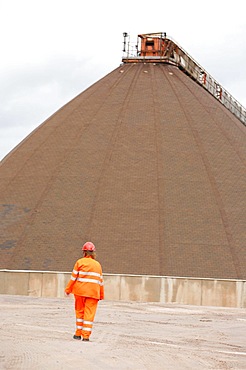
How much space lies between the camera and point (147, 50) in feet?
163

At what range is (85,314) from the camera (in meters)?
11.8

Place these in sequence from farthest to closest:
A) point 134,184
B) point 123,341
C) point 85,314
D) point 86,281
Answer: point 134,184 < point 123,341 < point 86,281 < point 85,314

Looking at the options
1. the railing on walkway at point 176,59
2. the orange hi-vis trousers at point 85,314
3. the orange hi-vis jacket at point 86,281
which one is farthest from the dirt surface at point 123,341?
the railing on walkway at point 176,59

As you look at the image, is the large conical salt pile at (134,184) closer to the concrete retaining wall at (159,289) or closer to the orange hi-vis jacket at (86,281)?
the concrete retaining wall at (159,289)

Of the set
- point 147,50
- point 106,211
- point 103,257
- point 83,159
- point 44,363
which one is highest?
point 147,50

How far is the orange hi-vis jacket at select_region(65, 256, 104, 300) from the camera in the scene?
39.1 feet

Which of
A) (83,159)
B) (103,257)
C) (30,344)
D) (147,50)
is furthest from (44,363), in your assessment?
(147,50)

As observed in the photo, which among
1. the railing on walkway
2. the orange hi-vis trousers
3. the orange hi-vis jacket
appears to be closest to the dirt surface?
the orange hi-vis trousers

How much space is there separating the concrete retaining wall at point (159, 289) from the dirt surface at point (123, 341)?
8.27 m

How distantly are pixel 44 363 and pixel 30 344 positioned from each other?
2.02m

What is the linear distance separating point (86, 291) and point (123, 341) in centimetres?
147

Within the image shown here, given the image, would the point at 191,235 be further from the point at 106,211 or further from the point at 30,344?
the point at 30,344

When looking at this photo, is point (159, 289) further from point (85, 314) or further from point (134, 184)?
point (85, 314)

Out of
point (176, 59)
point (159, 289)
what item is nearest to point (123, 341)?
point (159, 289)
